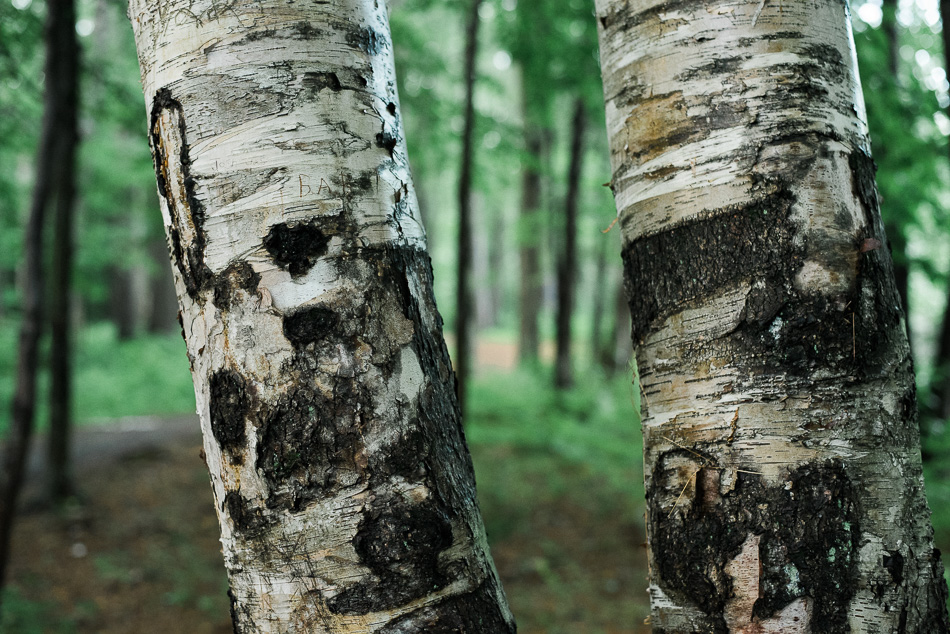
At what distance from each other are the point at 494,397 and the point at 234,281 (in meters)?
11.9

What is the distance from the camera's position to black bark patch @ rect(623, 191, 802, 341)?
1.07 meters

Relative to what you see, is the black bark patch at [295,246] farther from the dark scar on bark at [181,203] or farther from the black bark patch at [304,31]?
the black bark patch at [304,31]

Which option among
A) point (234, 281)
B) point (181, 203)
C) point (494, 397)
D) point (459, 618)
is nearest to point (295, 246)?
point (234, 281)

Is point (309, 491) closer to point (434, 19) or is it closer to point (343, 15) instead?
point (343, 15)

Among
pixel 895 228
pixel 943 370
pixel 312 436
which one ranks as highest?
pixel 895 228

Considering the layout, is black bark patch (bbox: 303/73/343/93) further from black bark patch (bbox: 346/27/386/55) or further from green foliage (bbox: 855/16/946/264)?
green foliage (bbox: 855/16/946/264)

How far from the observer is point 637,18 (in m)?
1.21

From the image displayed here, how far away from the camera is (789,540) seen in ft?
3.39

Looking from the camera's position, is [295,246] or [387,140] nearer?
[295,246]

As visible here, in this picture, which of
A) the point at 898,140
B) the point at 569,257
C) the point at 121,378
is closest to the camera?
the point at 898,140

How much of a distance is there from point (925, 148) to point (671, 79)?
4.62 metres

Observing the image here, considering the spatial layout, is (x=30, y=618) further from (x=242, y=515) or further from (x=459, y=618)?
(x=459, y=618)

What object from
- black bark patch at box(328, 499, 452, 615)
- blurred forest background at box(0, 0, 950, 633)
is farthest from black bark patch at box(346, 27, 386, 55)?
blurred forest background at box(0, 0, 950, 633)

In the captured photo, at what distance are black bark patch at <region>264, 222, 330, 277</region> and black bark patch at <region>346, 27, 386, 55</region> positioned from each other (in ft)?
1.09
